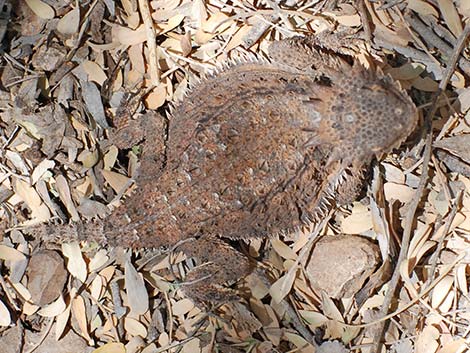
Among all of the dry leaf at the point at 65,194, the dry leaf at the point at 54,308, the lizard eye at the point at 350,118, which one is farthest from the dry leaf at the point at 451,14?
the dry leaf at the point at 54,308

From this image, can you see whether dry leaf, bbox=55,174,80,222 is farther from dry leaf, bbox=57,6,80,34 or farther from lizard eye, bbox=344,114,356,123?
lizard eye, bbox=344,114,356,123

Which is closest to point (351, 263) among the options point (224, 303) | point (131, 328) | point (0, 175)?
point (224, 303)

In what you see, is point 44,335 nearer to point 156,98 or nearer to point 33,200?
point 33,200

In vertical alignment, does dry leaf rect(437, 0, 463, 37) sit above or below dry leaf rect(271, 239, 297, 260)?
above

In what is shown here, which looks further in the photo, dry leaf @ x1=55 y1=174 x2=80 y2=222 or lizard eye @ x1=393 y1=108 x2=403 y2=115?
dry leaf @ x1=55 y1=174 x2=80 y2=222

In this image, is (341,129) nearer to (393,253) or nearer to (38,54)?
(393,253)

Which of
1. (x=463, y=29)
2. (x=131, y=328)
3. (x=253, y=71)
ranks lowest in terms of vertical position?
(x=131, y=328)

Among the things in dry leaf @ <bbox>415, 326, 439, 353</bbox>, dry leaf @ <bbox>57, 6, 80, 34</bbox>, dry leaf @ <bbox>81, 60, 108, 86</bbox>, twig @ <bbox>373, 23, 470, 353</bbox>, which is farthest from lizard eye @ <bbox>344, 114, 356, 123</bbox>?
dry leaf @ <bbox>57, 6, 80, 34</bbox>
